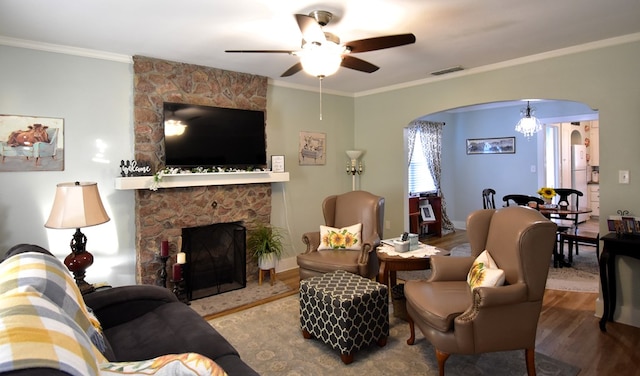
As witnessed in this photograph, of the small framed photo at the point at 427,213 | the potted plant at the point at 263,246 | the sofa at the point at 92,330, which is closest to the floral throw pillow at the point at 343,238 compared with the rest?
the potted plant at the point at 263,246

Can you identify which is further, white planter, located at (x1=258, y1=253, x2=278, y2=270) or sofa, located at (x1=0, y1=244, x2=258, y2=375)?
white planter, located at (x1=258, y1=253, x2=278, y2=270)

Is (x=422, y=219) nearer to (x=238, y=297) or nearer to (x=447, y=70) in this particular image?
(x=447, y=70)

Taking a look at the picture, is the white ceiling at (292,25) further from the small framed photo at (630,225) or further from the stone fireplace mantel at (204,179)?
the small framed photo at (630,225)

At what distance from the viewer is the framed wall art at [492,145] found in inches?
278

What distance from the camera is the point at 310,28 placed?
7.74 ft

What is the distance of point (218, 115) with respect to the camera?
417 centimetres

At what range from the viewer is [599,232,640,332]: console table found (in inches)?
120

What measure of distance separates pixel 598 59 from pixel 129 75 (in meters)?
4.63

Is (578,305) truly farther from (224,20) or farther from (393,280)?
(224,20)

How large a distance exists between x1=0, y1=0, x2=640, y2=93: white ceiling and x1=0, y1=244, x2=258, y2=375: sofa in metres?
1.80

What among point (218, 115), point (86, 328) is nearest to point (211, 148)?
point (218, 115)

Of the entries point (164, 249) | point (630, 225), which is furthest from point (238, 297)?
point (630, 225)

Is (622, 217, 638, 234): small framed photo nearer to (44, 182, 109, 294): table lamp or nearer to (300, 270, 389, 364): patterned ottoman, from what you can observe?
(300, 270, 389, 364): patterned ottoman

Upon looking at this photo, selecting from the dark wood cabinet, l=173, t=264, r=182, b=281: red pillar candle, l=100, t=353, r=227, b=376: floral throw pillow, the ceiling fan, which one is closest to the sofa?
l=100, t=353, r=227, b=376: floral throw pillow
